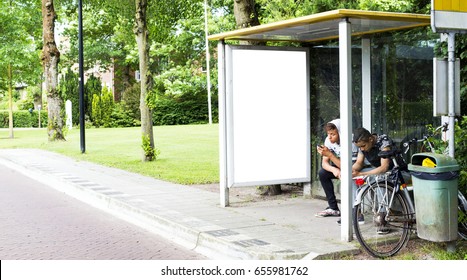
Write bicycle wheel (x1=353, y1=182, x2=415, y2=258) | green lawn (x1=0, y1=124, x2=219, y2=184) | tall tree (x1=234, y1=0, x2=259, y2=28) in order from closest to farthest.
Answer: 1. bicycle wheel (x1=353, y1=182, x2=415, y2=258)
2. tall tree (x1=234, y1=0, x2=259, y2=28)
3. green lawn (x1=0, y1=124, x2=219, y2=184)

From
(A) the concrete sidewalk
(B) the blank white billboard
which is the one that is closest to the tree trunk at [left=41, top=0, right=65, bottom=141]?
(A) the concrete sidewalk

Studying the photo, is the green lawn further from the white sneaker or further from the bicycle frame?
the bicycle frame

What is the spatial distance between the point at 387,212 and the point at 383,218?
0.25 feet

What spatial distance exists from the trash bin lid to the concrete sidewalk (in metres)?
1.10

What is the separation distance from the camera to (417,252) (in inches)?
281

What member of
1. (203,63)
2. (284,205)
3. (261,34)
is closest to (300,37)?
(261,34)

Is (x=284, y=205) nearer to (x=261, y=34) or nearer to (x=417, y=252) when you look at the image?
(x=261, y=34)

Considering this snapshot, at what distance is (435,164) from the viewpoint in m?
6.82

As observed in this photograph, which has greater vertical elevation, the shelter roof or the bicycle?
the shelter roof

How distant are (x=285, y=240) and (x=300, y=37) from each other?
12.4 ft

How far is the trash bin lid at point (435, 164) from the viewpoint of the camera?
22.1 feet

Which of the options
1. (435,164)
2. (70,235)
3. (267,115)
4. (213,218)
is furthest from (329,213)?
(70,235)

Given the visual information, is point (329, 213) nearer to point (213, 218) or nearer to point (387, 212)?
point (213, 218)

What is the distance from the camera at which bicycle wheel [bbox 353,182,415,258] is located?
720 cm
